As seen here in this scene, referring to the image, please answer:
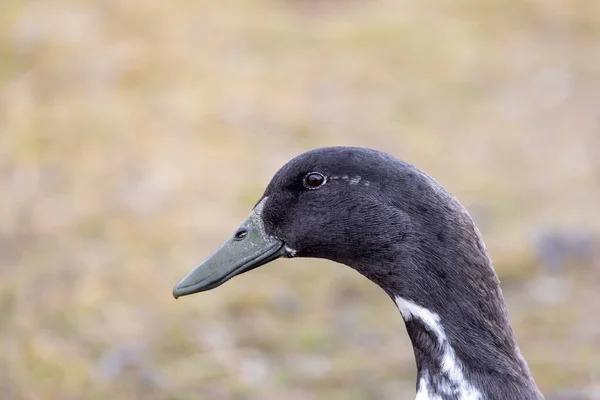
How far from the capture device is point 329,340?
5.39 metres

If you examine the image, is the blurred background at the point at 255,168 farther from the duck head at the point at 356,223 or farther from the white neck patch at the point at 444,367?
the white neck patch at the point at 444,367

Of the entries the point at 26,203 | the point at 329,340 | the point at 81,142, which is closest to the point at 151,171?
the point at 81,142

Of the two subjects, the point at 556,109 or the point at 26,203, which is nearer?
the point at 26,203

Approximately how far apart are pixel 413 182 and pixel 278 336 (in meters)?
2.69

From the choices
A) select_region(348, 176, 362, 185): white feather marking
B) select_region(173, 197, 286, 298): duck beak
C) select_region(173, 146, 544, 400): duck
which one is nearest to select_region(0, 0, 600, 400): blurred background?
select_region(173, 197, 286, 298): duck beak

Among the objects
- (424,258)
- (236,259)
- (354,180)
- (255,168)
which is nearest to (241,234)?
(236,259)

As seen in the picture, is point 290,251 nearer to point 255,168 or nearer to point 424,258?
point 424,258

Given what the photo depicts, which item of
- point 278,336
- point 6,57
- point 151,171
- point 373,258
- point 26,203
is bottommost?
point 373,258

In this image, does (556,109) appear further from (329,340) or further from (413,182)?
(413,182)

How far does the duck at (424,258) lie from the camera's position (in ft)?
9.19

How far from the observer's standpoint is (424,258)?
2.83 m

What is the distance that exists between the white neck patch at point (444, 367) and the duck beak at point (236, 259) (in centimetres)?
50

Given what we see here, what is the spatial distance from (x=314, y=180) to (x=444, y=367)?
2.28 feet

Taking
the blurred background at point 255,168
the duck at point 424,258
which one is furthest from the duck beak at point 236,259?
the blurred background at point 255,168
